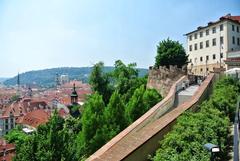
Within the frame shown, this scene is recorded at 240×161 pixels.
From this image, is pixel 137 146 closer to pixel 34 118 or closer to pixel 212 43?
pixel 212 43

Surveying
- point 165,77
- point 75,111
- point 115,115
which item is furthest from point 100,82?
point 115,115

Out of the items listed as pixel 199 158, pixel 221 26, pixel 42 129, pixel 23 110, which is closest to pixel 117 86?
pixel 221 26

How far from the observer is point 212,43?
54.0 meters

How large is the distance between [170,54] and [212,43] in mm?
8596

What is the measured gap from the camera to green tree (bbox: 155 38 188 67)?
4959 centimetres

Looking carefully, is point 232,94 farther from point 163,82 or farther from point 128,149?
point 163,82

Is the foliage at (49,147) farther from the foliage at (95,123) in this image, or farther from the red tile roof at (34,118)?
the red tile roof at (34,118)

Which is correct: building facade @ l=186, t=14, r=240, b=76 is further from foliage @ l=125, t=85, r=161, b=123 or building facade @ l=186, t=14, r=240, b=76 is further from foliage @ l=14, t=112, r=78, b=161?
foliage @ l=14, t=112, r=78, b=161

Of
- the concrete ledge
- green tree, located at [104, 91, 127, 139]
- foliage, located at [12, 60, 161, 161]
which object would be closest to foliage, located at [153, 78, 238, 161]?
the concrete ledge

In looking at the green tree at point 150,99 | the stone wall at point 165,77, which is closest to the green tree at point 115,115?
the green tree at point 150,99

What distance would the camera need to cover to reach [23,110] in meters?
143

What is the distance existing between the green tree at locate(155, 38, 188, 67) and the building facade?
8.55ft

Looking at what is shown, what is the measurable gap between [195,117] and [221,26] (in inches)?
1697

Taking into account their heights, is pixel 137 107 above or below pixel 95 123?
above
